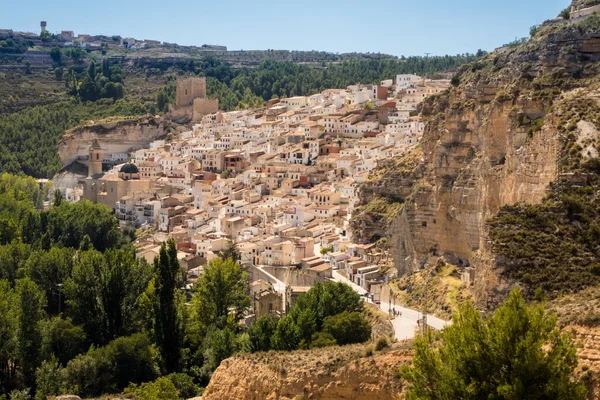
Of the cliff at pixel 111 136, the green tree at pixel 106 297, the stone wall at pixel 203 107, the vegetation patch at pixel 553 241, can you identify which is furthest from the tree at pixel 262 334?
the stone wall at pixel 203 107

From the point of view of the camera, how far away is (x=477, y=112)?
3025 cm

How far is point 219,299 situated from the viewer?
3005 centimetres

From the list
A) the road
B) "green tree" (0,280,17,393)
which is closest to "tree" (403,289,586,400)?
the road

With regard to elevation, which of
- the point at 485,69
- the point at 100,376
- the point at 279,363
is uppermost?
the point at 485,69

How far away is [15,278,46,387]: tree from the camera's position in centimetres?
2541

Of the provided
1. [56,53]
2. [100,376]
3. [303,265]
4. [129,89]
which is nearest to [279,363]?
[100,376]

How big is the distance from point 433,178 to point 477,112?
289 centimetres

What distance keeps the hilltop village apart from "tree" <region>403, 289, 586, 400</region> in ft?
56.4

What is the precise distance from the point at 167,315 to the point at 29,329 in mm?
3680

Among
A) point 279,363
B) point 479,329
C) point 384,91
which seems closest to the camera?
point 479,329

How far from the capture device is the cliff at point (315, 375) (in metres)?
15.3

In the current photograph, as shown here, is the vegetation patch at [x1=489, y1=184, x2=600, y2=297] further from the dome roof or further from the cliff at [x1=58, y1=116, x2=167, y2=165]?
the cliff at [x1=58, y1=116, x2=167, y2=165]

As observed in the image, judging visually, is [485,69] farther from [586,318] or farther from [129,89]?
[129,89]

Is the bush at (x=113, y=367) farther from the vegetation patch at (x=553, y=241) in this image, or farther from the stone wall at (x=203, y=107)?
the stone wall at (x=203, y=107)
